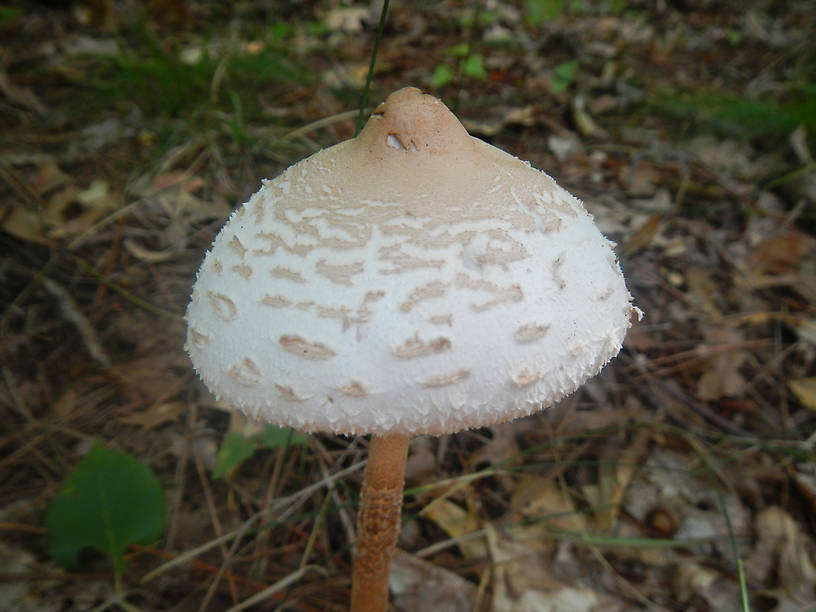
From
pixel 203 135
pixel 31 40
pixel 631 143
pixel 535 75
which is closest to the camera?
pixel 203 135

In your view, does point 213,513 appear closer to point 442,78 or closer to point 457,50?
point 442,78

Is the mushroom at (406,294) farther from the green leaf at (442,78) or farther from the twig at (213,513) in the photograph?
the green leaf at (442,78)

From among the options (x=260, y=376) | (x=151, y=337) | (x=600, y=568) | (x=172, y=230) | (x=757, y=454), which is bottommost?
(x=600, y=568)

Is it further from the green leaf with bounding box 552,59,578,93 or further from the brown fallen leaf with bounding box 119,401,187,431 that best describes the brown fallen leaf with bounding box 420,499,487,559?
the green leaf with bounding box 552,59,578,93

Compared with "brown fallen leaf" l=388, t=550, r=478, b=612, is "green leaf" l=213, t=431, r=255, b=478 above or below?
above

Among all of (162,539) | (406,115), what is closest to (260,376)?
(406,115)

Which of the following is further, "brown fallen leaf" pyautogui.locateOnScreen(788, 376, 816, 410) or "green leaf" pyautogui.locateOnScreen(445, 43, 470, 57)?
"green leaf" pyautogui.locateOnScreen(445, 43, 470, 57)

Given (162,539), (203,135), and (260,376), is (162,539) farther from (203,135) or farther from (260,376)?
(203,135)

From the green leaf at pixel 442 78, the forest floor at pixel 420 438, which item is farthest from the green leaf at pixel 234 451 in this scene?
Answer: the green leaf at pixel 442 78

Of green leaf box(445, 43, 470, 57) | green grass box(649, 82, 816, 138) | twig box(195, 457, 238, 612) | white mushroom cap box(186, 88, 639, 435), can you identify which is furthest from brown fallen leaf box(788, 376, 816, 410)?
green leaf box(445, 43, 470, 57)
